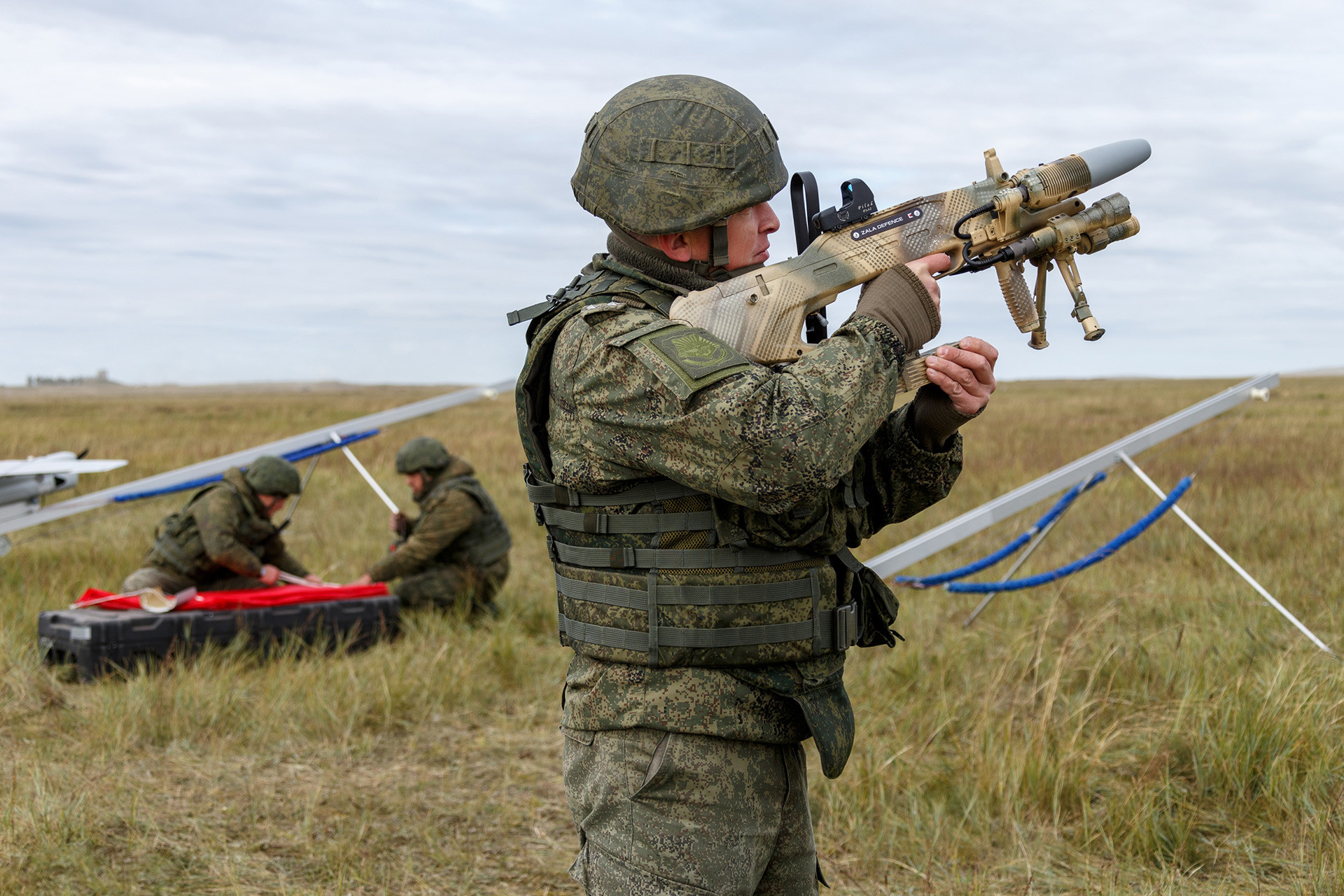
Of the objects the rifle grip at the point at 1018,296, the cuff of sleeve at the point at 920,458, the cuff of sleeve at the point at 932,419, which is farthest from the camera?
the rifle grip at the point at 1018,296

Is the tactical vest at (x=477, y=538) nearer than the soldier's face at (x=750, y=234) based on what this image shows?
No

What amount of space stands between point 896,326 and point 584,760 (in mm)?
1146

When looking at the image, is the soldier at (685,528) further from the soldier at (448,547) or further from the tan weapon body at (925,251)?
the soldier at (448,547)

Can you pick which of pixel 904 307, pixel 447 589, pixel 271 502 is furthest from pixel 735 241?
pixel 271 502

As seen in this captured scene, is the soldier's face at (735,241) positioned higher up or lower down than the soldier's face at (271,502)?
higher up

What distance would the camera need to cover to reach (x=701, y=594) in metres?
2.25

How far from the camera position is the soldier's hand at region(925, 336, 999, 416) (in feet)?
7.32

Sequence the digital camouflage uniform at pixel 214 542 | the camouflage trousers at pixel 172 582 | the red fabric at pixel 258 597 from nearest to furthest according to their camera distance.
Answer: the red fabric at pixel 258 597, the camouflage trousers at pixel 172 582, the digital camouflage uniform at pixel 214 542

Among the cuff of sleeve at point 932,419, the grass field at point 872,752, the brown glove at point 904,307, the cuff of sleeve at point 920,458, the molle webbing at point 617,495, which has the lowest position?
the grass field at point 872,752

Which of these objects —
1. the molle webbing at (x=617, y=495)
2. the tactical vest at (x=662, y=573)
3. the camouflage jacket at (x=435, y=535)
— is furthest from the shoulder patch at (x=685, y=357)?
the camouflage jacket at (x=435, y=535)

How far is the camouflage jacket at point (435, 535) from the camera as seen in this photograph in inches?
311

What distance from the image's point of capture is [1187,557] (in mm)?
7945

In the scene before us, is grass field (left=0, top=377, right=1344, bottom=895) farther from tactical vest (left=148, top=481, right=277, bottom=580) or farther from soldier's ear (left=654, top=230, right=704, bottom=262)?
soldier's ear (left=654, top=230, right=704, bottom=262)

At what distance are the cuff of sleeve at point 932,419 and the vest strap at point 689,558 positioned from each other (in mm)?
417
